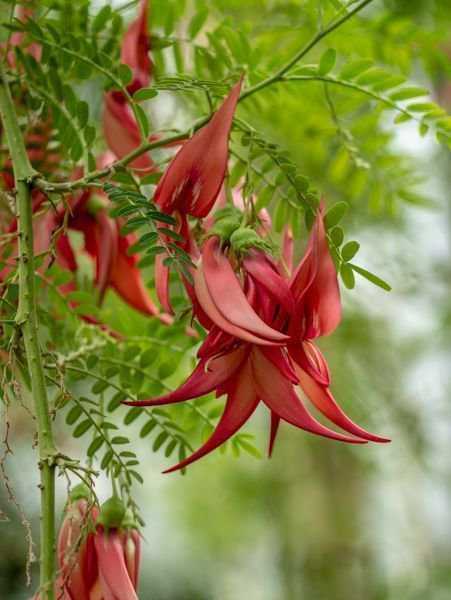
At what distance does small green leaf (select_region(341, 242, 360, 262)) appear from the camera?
0.49m

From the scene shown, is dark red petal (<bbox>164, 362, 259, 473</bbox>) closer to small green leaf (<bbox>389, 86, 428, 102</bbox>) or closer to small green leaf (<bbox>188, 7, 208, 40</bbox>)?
small green leaf (<bbox>389, 86, 428, 102</bbox>)

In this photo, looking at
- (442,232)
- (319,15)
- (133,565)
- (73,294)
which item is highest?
(442,232)

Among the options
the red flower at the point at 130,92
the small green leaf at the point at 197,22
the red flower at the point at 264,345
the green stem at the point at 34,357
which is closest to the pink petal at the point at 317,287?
the red flower at the point at 264,345

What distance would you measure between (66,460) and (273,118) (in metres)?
0.59

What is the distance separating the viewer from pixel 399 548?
2953mm

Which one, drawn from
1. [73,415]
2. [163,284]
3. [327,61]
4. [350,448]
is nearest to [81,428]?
[73,415]

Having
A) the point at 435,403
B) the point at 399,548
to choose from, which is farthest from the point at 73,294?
the point at 399,548

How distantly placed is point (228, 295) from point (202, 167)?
0.23 ft

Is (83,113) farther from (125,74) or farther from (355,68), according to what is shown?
(355,68)

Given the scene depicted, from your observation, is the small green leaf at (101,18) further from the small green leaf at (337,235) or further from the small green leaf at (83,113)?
the small green leaf at (337,235)

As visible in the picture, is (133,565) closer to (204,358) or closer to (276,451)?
(204,358)

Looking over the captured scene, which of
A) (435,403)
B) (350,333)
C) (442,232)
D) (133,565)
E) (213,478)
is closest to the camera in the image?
(133,565)

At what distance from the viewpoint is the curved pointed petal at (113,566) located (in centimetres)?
49

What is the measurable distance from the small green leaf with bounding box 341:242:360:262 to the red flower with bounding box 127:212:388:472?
0.14 ft
